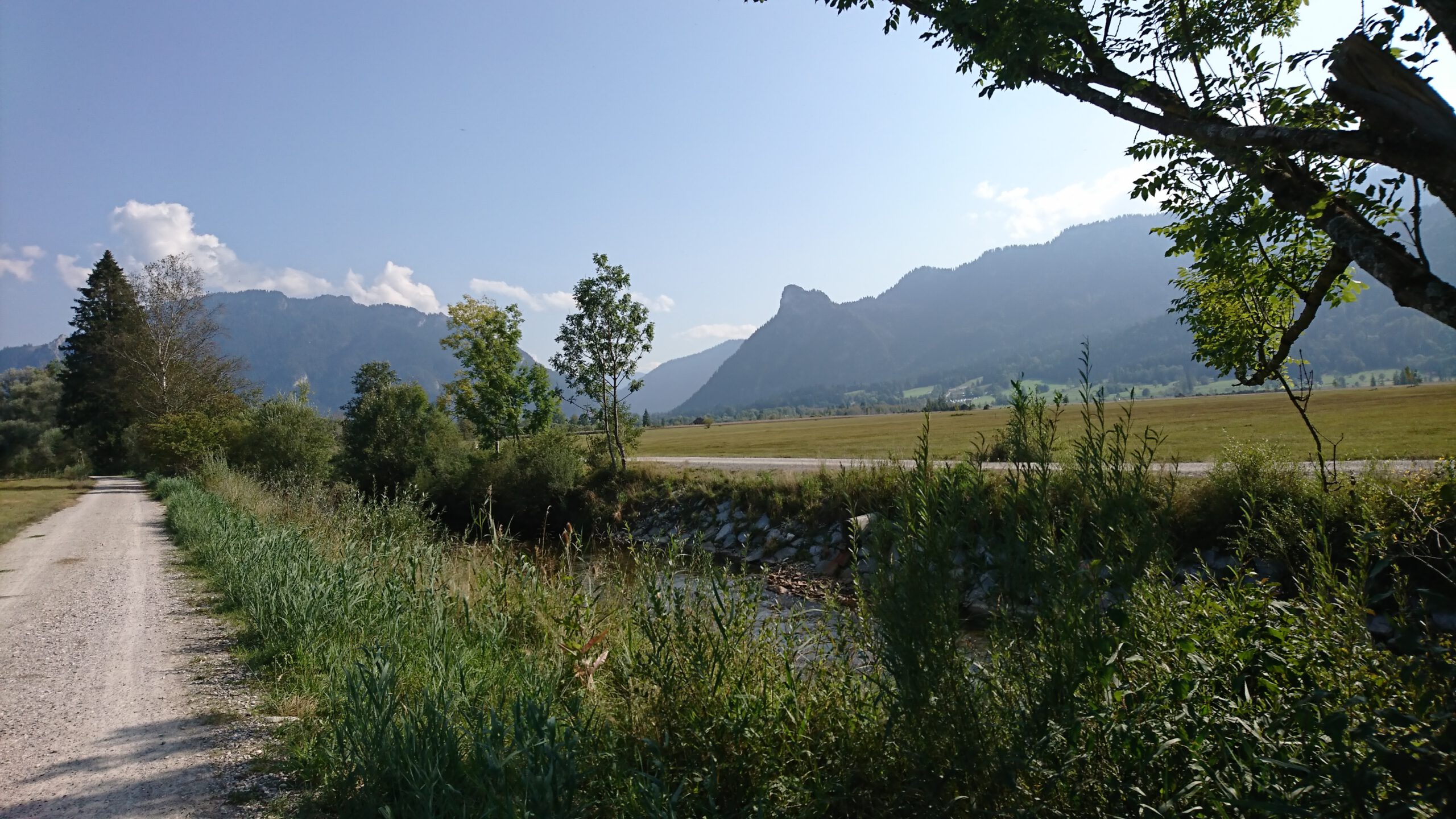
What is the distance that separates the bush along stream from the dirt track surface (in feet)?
2.46

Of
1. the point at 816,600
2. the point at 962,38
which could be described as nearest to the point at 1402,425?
the point at 816,600

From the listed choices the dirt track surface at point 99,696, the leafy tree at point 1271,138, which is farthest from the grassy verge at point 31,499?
the leafy tree at point 1271,138

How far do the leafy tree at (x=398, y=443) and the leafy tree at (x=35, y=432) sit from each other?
1335 inches

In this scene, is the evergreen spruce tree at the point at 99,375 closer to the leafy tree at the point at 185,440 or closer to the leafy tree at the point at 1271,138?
the leafy tree at the point at 185,440

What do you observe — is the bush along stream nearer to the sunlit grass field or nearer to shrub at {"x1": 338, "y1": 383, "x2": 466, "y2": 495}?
the sunlit grass field

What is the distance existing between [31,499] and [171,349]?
65.7 feet

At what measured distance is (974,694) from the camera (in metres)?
3.33

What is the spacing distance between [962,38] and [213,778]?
727 cm

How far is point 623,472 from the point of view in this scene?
26.3 meters

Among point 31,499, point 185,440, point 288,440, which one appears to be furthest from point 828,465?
point 185,440

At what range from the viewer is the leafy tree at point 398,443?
2980 centimetres

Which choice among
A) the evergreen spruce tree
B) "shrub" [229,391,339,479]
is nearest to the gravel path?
"shrub" [229,391,339,479]

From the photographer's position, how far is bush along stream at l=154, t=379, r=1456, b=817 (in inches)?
107

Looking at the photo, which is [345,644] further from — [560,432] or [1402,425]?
[1402,425]
